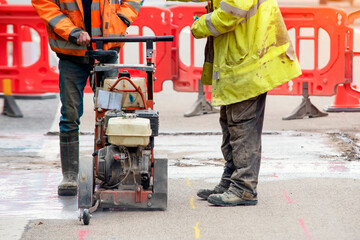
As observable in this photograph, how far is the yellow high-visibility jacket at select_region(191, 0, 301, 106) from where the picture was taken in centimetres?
564

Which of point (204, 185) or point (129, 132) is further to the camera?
point (204, 185)

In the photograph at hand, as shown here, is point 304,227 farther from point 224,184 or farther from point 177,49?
point 177,49

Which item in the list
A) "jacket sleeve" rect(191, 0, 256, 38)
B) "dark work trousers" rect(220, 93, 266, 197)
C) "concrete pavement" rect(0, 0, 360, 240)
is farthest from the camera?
"dark work trousers" rect(220, 93, 266, 197)

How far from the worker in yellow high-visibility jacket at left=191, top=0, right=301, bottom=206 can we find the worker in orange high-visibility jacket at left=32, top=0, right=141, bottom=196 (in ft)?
2.40

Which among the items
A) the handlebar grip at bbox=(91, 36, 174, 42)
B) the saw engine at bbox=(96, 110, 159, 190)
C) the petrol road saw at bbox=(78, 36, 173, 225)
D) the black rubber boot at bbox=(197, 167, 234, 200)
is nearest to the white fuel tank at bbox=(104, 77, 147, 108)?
the petrol road saw at bbox=(78, 36, 173, 225)

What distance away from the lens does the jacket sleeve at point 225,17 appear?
5484 mm

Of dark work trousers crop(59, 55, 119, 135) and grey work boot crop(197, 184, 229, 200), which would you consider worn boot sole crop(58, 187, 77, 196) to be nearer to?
dark work trousers crop(59, 55, 119, 135)

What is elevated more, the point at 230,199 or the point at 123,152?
the point at 123,152

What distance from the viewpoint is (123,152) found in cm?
545

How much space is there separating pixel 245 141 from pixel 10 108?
19.4 feet

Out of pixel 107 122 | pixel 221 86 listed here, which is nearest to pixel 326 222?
pixel 221 86

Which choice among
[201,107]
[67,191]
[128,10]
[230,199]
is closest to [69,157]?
[67,191]

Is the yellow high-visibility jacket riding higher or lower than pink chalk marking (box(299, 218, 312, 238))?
higher

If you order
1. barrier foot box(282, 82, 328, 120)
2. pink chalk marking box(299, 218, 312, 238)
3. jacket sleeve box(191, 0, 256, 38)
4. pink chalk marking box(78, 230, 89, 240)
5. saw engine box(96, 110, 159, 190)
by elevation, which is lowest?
pink chalk marking box(78, 230, 89, 240)
